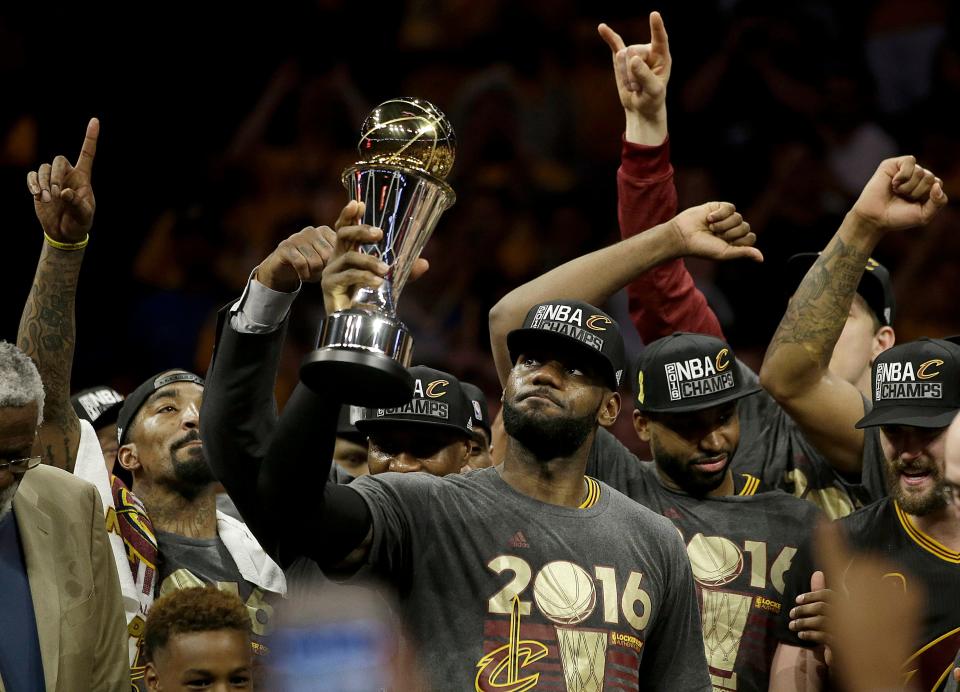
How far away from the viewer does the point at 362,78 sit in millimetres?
6781

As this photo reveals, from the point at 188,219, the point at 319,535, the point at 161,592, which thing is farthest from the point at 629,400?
the point at 319,535

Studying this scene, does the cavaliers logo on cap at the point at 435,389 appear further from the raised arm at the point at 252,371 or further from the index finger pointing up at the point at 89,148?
the raised arm at the point at 252,371

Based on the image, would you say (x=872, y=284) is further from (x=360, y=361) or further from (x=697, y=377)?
(x=360, y=361)

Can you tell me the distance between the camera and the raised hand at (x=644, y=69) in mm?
3285

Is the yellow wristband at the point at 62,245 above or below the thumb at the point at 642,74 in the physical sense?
below

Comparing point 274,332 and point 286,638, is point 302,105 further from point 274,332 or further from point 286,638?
point 274,332

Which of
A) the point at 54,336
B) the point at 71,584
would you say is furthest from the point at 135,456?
the point at 71,584

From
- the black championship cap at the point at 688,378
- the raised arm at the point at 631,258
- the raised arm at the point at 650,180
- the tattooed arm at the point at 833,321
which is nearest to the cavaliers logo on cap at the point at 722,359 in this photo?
the black championship cap at the point at 688,378

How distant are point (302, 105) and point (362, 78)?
0.35m

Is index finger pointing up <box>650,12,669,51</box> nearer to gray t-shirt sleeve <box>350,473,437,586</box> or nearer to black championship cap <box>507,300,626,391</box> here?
black championship cap <box>507,300,626,391</box>

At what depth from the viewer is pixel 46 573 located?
2.40 metres

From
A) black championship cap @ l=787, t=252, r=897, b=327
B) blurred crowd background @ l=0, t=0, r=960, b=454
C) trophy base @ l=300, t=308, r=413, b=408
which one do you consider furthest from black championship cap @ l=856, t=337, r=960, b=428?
blurred crowd background @ l=0, t=0, r=960, b=454

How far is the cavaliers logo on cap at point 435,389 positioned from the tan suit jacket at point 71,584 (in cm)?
102

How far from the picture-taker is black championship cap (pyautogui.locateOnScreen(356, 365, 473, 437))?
3271 millimetres
